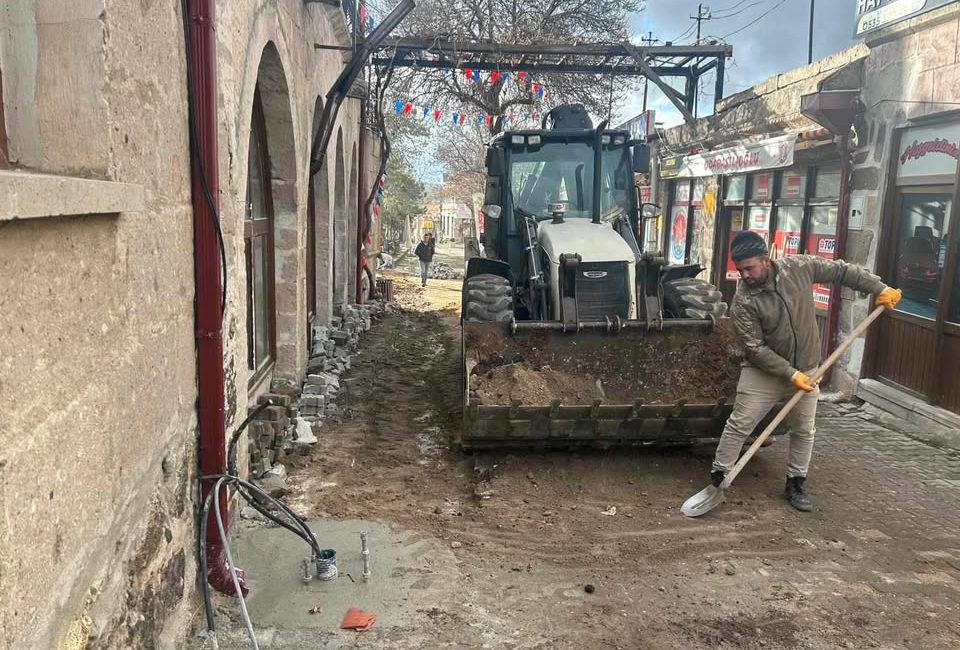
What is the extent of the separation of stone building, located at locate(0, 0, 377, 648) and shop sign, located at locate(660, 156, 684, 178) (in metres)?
10.8

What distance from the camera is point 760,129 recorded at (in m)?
9.95

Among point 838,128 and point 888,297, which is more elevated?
point 838,128

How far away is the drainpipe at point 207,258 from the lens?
3.01 meters

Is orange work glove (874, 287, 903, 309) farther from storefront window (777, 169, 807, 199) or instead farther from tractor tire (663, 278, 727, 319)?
storefront window (777, 169, 807, 199)

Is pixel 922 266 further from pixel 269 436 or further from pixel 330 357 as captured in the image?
pixel 330 357

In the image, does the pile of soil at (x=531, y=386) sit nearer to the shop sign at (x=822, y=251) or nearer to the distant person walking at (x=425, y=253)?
the shop sign at (x=822, y=251)

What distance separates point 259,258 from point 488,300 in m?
2.36

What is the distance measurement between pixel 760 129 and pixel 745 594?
26.3 ft

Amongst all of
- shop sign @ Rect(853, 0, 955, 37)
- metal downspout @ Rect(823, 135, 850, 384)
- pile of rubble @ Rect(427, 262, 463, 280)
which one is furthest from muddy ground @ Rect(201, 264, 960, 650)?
pile of rubble @ Rect(427, 262, 463, 280)

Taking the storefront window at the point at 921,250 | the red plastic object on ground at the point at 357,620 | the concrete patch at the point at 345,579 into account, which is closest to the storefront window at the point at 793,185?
the storefront window at the point at 921,250

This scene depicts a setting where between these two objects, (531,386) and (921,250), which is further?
(921,250)

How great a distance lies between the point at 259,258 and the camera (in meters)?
6.59

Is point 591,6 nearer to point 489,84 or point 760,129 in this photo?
point 489,84

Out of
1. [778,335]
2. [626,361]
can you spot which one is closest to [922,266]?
[778,335]
